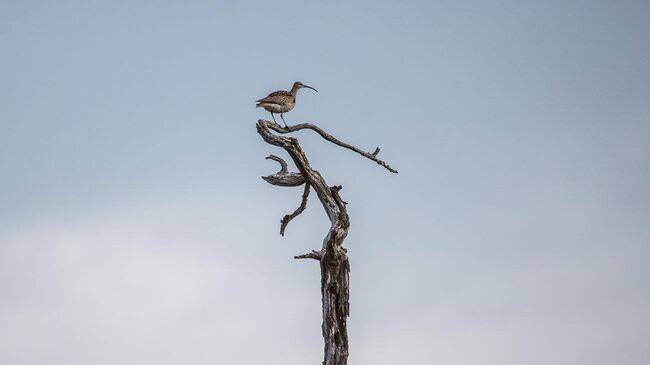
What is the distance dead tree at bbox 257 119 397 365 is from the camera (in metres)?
18.1

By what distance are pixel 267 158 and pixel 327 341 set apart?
11.7 ft

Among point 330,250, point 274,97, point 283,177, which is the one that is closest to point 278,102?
point 274,97

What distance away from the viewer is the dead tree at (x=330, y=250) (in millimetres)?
18109

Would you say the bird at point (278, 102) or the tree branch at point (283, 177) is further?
the bird at point (278, 102)

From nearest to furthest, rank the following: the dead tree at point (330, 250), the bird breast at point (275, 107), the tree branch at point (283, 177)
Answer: the dead tree at point (330, 250) < the tree branch at point (283, 177) < the bird breast at point (275, 107)

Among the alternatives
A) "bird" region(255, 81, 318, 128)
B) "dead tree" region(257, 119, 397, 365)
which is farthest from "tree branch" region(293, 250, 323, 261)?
"bird" region(255, 81, 318, 128)

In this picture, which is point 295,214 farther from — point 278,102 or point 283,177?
point 278,102

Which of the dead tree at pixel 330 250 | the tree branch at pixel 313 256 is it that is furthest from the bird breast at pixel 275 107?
the tree branch at pixel 313 256

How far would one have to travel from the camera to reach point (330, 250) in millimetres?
18172

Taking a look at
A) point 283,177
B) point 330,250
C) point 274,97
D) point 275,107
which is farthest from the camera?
point 274,97

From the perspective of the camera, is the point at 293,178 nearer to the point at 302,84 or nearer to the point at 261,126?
the point at 261,126

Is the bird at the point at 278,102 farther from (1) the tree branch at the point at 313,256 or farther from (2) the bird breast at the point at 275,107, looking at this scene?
(1) the tree branch at the point at 313,256

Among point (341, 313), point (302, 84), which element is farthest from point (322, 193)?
point (302, 84)

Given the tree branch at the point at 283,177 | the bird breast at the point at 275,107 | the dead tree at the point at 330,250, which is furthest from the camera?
the bird breast at the point at 275,107
